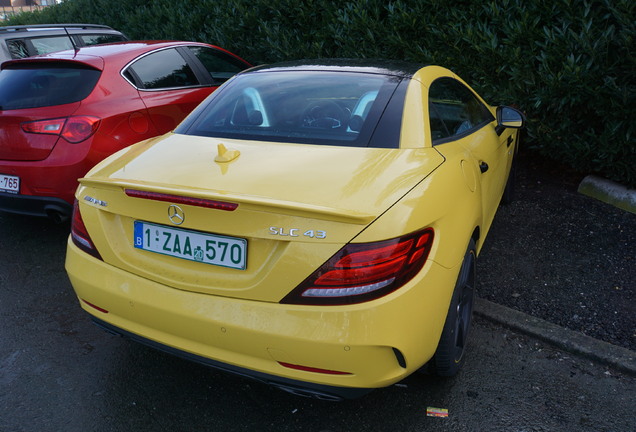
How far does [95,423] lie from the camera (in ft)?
7.79

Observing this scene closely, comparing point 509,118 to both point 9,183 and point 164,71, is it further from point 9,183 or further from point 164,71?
point 9,183

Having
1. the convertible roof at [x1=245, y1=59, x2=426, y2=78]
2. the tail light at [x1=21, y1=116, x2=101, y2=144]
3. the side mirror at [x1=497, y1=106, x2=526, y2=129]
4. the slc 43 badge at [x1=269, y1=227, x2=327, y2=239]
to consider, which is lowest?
the tail light at [x1=21, y1=116, x2=101, y2=144]

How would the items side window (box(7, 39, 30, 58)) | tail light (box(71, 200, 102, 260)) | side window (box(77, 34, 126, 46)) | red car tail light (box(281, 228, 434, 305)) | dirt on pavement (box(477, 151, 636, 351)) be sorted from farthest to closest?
side window (box(77, 34, 126, 46))
side window (box(7, 39, 30, 58))
dirt on pavement (box(477, 151, 636, 351))
tail light (box(71, 200, 102, 260))
red car tail light (box(281, 228, 434, 305))

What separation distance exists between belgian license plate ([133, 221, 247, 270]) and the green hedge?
367 centimetres

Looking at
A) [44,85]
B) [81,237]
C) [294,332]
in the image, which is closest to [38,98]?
[44,85]

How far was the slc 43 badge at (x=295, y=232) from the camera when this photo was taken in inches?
73.6

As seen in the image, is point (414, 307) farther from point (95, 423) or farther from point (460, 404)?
point (95, 423)

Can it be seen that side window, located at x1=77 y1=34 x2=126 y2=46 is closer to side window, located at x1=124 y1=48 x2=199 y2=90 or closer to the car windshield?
side window, located at x1=124 y1=48 x2=199 y2=90

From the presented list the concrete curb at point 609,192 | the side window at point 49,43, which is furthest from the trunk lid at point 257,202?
the side window at point 49,43

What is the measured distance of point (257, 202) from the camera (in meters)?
1.92

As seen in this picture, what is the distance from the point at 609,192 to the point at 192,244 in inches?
164

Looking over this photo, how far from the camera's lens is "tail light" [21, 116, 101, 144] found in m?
3.87

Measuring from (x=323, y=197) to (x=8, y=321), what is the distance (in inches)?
91.1

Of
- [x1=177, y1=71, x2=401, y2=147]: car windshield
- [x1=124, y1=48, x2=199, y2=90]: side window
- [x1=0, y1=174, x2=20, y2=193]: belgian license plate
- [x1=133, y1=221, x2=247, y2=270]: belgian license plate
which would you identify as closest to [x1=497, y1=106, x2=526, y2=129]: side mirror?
[x1=177, y1=71, x2=401, y2=147]: car windshield
